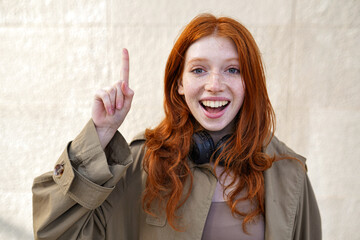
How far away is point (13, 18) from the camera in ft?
6.18

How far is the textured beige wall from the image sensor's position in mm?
1847

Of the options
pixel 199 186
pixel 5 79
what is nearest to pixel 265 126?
pixel 199 186

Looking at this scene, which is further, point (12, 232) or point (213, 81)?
point (12, 232)

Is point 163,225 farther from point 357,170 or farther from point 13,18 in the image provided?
point 13,18

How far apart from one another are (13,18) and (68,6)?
350 mm

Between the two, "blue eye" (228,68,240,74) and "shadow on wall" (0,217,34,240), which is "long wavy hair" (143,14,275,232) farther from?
"shadow on wall" (0,217,34,240)

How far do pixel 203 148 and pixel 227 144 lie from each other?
10 centimetres

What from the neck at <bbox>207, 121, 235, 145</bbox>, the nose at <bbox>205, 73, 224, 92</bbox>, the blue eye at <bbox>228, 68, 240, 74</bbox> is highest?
the blue eye at <bbox>228, 68, 240, 74</bbox>

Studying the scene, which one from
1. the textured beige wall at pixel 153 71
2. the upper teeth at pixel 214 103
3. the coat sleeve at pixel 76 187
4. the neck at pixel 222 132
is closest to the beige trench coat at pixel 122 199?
the coat sleeve at pixel 76 187

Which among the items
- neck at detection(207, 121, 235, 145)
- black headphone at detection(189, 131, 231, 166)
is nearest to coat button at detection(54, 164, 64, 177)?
black headphone at detection(189, 131, 231, 166)

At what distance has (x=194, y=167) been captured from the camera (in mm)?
1240

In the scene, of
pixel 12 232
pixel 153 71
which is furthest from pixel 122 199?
pixel 12 232

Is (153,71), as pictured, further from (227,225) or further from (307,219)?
(307,219)

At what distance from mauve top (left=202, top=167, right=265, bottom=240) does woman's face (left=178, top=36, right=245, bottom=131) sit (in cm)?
31
